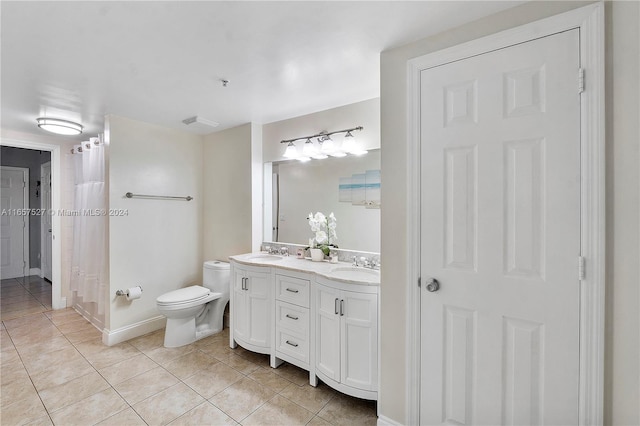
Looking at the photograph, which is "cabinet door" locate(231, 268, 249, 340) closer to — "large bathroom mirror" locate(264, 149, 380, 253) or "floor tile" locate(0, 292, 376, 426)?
"floor tile" locate(0, 292, 376, 426)

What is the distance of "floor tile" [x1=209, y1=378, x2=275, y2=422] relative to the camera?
1.92 metres

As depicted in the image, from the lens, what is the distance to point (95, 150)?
3133 millimetres

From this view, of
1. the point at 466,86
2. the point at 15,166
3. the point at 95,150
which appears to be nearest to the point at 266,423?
the point at 466,86

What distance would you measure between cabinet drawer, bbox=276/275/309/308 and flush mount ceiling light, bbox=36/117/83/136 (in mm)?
2760

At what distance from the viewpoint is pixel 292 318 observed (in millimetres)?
2277

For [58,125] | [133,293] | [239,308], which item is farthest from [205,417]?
[58,125]

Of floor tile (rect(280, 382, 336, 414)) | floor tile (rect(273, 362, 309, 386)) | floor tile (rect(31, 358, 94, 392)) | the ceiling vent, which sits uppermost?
the ceiling vent

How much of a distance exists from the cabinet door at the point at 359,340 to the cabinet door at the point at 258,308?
77cm

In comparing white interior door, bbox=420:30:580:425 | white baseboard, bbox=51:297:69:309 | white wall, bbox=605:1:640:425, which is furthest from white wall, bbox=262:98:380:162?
white baseboard, bbox=51:297:69:309

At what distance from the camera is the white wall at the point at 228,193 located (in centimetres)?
317

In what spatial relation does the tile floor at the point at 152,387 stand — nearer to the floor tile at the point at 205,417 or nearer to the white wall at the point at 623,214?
the floor tile at the point at 205,417

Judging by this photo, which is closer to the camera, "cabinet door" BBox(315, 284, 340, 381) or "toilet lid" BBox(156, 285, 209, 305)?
"cabinet door" BBox(315, 284, 340, 381)

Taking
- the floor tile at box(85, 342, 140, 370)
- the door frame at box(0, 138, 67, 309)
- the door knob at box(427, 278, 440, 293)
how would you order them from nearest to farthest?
the door knob at box(427, 278, 440, 293), the floor tile at box(85, 342, 140, 370), the door frame at box(0, 138, 67, 309)

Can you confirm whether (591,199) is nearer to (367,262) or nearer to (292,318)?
(367,262)
